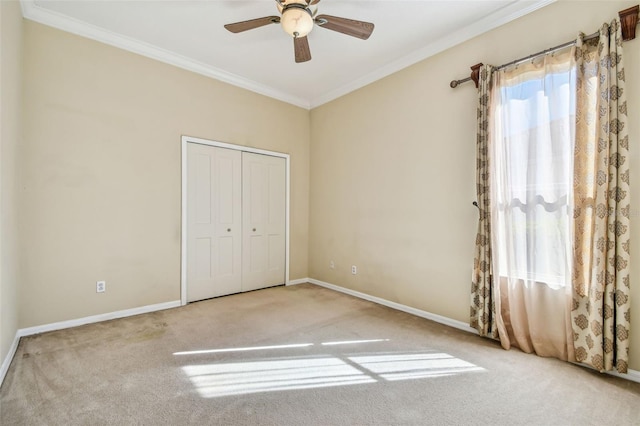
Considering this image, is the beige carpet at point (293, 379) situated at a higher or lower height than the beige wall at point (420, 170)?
lower

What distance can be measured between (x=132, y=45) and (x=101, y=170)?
1.44 m

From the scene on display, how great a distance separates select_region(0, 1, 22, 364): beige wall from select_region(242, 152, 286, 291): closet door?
2319 millimetres

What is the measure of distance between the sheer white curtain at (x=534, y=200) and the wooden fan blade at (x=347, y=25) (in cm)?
132

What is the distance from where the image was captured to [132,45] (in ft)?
10.8

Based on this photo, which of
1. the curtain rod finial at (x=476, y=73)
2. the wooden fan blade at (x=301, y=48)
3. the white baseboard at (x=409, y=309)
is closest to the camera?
the wooden fan blade at (x=301, y=48)

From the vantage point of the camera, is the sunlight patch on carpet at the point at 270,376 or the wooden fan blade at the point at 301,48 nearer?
the sunlight patch on carpet at the point at 270,376

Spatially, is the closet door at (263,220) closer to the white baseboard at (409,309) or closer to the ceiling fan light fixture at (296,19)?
the white baseboard at (409,309)

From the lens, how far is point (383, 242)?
3.85 meters

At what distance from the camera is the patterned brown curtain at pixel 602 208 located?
206 cm

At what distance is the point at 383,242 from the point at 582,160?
214 cm

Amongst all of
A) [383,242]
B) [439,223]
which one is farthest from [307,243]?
[439,223]

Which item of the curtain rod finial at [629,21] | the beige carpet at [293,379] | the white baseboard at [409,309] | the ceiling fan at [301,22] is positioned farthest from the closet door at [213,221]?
the curtain rod finial at [629,21]

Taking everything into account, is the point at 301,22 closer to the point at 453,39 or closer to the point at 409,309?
the point at 453,39

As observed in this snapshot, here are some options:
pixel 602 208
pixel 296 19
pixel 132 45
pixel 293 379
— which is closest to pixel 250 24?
pixel 296 19
